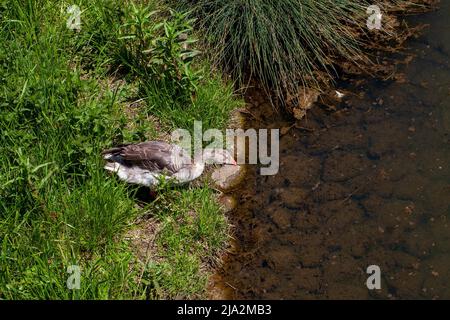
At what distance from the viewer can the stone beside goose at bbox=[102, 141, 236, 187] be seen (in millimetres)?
4773

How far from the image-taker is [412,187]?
5.07m

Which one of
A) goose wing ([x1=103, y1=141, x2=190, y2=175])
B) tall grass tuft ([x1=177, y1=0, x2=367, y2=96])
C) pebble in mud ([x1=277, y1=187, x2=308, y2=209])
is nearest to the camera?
goose wing ([x1=103, y1=141, x2=190, y2=175])

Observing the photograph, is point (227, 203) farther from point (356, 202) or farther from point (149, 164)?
point (356, 202)

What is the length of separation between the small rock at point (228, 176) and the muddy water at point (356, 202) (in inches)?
3.2

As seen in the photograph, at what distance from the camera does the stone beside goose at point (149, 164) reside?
4773mm

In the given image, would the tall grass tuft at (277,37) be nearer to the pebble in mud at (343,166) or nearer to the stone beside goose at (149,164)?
the pebble in mud at (343,166)

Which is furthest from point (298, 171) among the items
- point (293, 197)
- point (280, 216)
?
point (280, 216)

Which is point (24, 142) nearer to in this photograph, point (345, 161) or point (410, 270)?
point (345, 161)

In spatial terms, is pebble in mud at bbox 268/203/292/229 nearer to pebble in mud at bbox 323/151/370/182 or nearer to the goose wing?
pebble in mud at bbox 323/151/370/182

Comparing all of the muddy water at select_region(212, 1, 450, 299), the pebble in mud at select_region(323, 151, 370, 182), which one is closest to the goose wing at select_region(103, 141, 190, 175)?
the muddy water at select_region(212, 1, 450, 299)

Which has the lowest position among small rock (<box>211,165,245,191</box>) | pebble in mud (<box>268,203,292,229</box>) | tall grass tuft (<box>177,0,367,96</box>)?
pebble in mud (<box>268,203,292,229</box>)

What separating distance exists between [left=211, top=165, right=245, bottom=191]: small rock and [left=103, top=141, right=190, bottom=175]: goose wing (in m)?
0.40
